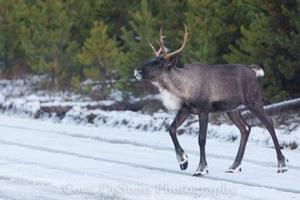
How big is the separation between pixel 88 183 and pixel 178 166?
2.02 metres

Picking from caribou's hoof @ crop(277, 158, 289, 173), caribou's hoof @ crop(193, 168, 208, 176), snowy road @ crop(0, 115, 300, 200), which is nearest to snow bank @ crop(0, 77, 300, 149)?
snowy road @ crop(0, 115, 300, 200)

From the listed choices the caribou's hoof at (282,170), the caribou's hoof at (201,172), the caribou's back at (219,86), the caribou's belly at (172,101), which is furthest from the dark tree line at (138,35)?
the caribou's hoof at (201,172)

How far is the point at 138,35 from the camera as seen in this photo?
20.3 meters

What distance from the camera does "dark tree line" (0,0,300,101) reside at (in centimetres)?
1553

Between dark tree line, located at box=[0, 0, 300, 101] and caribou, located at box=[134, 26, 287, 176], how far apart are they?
4250mm

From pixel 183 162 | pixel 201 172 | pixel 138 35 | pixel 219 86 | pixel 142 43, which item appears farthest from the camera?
pixel 138 35

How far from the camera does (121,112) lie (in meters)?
17.4

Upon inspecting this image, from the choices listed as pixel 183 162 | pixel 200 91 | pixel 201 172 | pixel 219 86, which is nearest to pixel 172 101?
pixel 200 91

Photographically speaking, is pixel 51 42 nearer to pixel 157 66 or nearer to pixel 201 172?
pixel 157 66

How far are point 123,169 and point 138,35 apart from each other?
32.5 feet

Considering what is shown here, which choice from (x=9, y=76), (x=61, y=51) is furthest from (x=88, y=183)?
(x=9, y=76)

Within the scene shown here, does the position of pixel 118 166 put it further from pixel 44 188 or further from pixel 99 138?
pixel 99 138

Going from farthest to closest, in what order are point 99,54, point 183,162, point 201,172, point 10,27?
point 10,27
point 99,54
point 183,162
point 201,172

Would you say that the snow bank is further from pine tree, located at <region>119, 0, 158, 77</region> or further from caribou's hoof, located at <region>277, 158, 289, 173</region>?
caribou's hoof, located at <region>277, 158, 289, 173</region>
